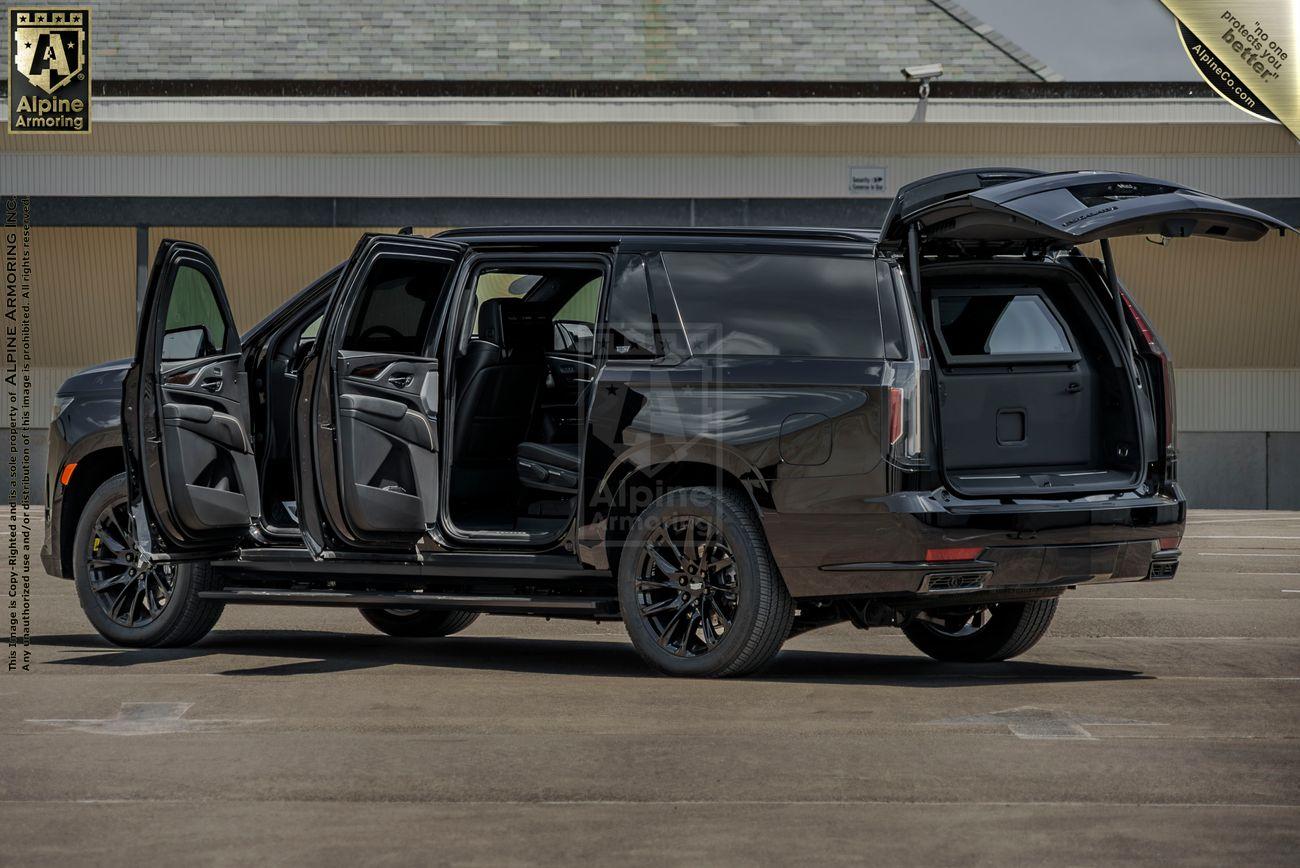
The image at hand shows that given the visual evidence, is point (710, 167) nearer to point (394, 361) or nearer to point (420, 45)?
point (420, 45)

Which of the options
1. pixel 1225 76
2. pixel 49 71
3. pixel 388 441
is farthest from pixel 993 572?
pixel 49 71

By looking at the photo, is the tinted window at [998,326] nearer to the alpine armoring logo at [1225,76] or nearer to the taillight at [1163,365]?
the taillight at [1163,365]

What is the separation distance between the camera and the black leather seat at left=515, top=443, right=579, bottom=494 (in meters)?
10.0

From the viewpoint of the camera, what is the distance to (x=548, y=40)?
98.7 feet

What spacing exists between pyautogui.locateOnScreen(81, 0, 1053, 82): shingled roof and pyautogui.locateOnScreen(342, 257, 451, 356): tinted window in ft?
63.7

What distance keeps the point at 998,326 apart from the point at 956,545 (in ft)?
3.87

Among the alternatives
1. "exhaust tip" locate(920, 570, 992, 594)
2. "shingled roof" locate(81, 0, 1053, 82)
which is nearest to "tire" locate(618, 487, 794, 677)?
"exhaust tip" locate(920, 570, 992, 594)

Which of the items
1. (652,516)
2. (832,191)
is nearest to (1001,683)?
(652,516)

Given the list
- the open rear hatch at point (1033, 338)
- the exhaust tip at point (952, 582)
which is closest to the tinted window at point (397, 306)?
the open rear hatch at point (1033, 338)

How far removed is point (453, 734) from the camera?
7465 millimetres

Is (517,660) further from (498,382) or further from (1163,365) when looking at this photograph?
(1163,365)

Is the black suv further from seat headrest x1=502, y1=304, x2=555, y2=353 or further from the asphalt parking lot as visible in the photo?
the asphalt parking lot

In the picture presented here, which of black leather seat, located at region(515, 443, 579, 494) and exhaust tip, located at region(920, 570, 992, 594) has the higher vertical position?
black leather seat, located at region(515, 443, 579, 494)

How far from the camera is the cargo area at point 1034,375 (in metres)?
8.77
